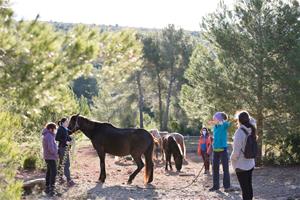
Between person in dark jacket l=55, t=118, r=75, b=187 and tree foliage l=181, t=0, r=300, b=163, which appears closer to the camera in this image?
person in dark jacket l=55, t=118, r=75, b=187

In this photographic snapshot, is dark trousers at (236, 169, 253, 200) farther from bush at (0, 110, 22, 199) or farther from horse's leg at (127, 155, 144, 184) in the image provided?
horse's leg at (127, 155, 144, 184)

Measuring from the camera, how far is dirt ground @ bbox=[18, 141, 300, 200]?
1127 cm

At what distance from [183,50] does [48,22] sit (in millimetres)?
44023

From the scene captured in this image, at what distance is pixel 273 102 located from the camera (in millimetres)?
17047

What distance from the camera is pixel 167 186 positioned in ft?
42.4

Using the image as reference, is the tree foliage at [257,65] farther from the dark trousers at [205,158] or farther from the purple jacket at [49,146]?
the purple jacket at [49,146]

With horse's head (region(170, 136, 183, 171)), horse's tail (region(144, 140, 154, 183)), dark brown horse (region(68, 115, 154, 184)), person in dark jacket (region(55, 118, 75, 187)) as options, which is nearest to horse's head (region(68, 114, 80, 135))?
dark brown horse (region(68, 115, 154, 184))

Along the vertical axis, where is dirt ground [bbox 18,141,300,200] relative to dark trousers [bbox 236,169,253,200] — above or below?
below

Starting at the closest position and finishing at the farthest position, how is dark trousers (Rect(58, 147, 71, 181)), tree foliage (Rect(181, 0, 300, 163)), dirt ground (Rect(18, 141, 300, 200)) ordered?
dirt ground (Rect(18, 141, 300, 200)), dark trousers (Rect(58, 147, 71, 181)), tree foliage (Rect(181, 0, 300, 163))

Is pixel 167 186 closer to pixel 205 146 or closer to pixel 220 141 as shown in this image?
pixel 220 141

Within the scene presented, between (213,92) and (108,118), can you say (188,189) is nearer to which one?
(213,92)

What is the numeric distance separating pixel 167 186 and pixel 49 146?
3709 millimetres

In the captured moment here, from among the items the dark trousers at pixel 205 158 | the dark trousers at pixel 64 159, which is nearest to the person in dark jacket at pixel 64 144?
the dark trousers at pixel 64 159

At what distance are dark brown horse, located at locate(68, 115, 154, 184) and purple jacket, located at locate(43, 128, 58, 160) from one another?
237 centimetres
